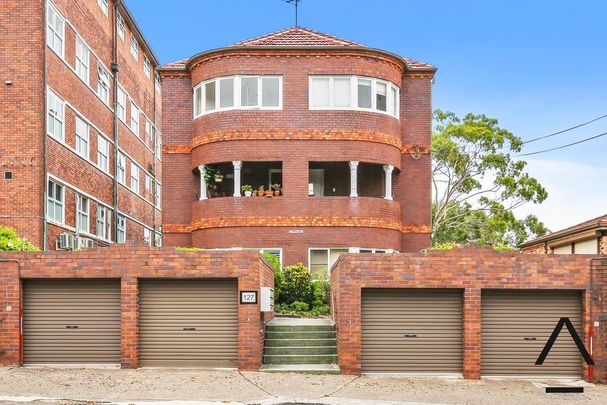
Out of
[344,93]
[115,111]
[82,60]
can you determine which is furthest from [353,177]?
[115,111]

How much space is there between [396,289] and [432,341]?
1509 mm

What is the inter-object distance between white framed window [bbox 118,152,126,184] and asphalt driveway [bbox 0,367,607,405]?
66.1 feet

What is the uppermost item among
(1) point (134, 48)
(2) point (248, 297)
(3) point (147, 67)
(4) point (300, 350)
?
(1) point (134, 48)

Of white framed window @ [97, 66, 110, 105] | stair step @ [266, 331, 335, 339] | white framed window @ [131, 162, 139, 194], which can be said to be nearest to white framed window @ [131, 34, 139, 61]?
white framed window @ [131, 162, 139, 194]

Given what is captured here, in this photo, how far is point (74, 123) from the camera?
96.2 feet

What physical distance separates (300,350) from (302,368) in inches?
36.5

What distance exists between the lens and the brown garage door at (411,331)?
18484mm

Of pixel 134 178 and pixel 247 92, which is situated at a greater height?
pixel 247 92

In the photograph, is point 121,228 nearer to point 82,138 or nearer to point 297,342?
point 82,138

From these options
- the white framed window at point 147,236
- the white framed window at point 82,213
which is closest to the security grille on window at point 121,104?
the white framed window at point 147,236

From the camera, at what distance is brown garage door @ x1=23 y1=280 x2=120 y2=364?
18359 millimetres

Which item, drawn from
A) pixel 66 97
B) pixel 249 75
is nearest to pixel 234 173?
pixel 249 75

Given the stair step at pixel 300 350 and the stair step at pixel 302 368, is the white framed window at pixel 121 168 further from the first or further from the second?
the stair step at pixel 302 368

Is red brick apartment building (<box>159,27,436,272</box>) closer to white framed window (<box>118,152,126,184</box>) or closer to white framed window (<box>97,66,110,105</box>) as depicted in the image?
white framed window (<box>97,66,110,105</box>)
